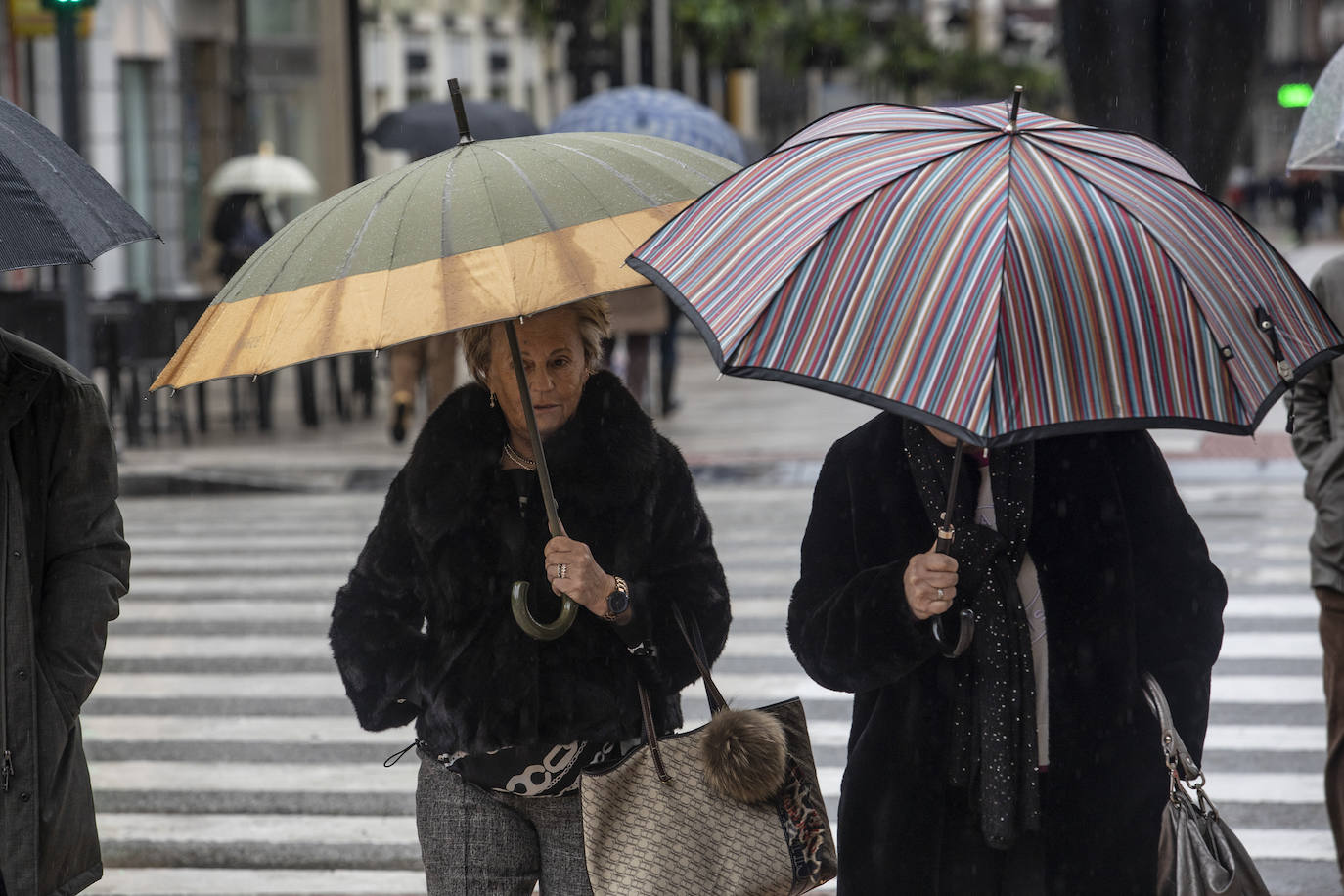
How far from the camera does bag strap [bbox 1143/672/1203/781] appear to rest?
10.5 ft

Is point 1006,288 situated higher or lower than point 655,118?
lower

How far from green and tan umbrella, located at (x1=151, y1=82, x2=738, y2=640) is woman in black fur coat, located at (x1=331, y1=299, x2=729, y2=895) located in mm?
113

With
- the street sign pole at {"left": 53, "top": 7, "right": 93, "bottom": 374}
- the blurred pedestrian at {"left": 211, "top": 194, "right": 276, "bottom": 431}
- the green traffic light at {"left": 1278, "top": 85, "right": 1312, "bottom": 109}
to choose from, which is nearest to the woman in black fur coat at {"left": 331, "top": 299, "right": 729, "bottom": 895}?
the street sign pole at {"left": 53, "top": 7, "right": 93, "bottom": 374}

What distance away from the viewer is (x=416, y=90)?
40156mm

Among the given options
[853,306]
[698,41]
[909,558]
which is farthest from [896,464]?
[698,41]

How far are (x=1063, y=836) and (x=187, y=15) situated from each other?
2840cm

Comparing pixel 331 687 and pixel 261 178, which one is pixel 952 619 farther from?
pixel 261 178

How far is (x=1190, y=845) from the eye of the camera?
10.2ft

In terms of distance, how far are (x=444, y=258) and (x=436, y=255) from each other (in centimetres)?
1

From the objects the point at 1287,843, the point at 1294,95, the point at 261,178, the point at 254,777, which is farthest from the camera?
the point at 1294,95

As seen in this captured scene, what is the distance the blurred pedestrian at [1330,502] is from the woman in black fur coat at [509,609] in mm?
1951

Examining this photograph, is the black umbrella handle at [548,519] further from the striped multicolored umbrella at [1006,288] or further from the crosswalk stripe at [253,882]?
the crosswalk stripe at [253,882]

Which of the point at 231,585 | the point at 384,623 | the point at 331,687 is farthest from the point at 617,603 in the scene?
the point at 231,585

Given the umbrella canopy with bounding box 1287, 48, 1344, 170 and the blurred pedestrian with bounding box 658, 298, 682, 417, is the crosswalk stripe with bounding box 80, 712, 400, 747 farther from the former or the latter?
the blurred pedestrian with bounding box 658, 298, 682, 417
